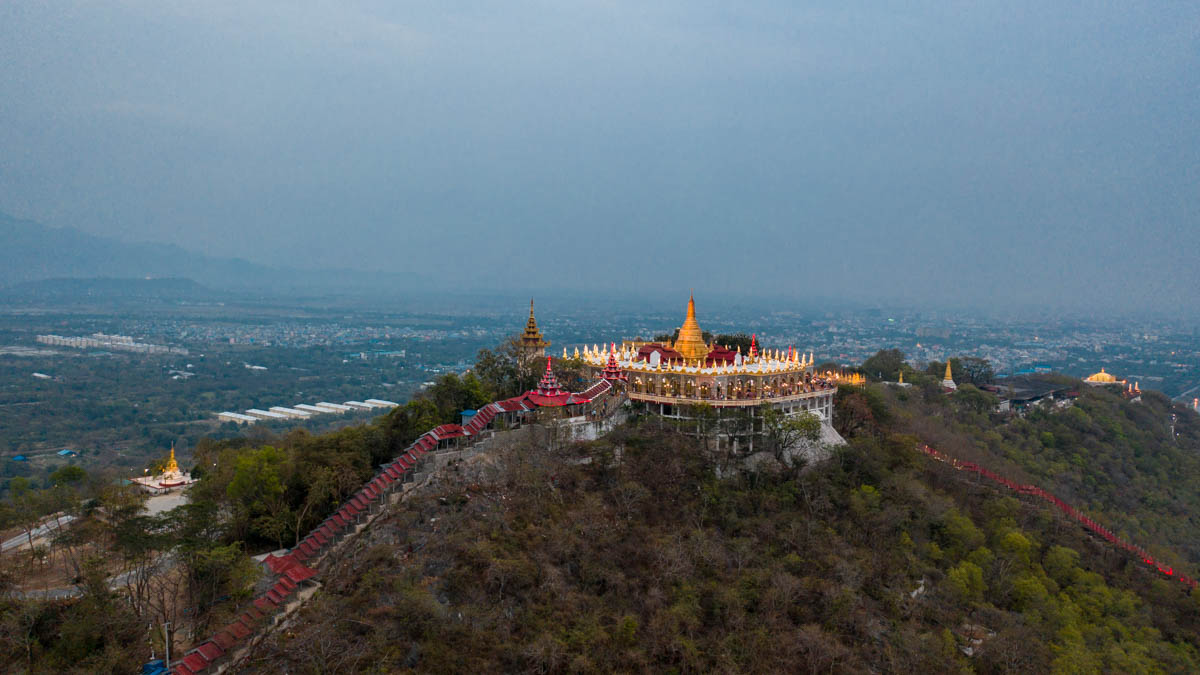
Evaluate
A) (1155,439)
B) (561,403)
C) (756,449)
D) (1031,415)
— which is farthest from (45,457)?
(1155,439)

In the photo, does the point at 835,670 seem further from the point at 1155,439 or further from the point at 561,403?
the point at 1155,439

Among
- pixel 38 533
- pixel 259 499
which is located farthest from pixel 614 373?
pixel 38 533

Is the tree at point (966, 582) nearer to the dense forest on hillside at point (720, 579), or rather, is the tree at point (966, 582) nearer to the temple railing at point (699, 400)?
the dense forest on hillside at point (720, 579)

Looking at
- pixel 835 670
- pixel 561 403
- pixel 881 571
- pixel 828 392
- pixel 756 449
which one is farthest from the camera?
pixel 828 392

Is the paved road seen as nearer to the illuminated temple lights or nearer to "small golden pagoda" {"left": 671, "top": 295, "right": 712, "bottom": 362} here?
the illuminated temple lights

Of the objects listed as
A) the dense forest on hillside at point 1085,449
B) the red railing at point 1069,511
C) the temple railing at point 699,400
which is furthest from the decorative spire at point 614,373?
the red railing at point 1069,511

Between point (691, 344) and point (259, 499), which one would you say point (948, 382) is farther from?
point (259, 499)
